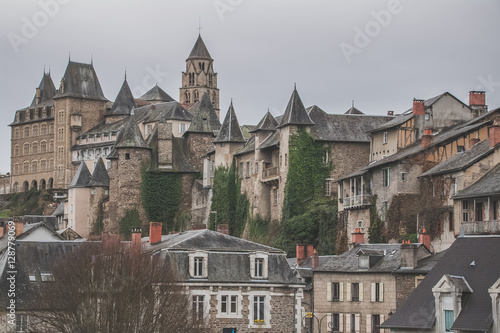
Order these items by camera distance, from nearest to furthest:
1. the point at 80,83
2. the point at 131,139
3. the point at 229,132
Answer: the point at 229,132 → the point at 131,139 → the point at 80,83

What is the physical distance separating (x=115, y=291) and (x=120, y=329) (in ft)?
8.08

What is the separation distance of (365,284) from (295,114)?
30.5m

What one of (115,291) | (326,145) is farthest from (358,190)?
(115,291)

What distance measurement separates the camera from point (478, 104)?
84812 millimetres

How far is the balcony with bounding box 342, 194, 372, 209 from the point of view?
7930 centimetres

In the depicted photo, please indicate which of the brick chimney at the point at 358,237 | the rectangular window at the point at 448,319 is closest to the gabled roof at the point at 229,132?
the brick chimney at the point at 358,237

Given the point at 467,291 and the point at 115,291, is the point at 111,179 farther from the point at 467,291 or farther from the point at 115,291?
the point at 467,291

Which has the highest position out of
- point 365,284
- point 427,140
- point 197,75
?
point 197,75

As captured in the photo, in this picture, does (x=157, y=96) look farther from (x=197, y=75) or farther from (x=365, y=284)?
(x=365, y=284)

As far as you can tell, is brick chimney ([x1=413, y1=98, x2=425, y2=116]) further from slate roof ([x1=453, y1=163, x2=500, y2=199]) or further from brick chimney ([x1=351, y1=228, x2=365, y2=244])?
slate roof ([x1=453, y1=163, x2=500, y2=199])

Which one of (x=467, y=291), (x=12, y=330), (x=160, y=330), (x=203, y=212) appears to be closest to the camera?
(x=467, y=291)

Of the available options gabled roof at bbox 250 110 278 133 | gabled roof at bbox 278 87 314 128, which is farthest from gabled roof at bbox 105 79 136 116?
gabled roof at bbox 278 87 314 128

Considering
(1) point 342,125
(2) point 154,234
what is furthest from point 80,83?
(2) point 154,234

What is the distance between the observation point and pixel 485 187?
58.8 m
